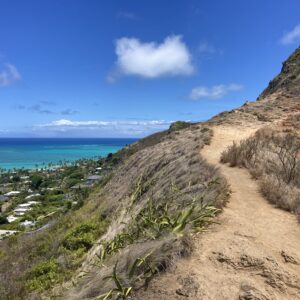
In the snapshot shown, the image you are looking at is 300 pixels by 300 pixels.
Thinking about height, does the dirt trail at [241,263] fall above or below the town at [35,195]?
above

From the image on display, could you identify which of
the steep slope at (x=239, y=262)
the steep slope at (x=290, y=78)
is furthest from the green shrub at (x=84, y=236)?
the steep slope at (x=290, y=78)

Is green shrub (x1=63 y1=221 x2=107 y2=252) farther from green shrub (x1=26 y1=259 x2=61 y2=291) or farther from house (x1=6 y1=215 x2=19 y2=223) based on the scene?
house (x1=6 y1=215 x2=19 y2=223)

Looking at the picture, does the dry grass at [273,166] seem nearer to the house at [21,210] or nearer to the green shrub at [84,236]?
the green shrub at [84,236]

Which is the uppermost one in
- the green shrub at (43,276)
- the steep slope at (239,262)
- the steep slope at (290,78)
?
the steep slope at (290,78)

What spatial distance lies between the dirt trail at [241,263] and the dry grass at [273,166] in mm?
665

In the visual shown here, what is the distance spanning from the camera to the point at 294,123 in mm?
19859

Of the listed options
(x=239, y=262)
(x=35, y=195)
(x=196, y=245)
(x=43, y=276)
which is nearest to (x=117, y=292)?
(x=196, y=245)

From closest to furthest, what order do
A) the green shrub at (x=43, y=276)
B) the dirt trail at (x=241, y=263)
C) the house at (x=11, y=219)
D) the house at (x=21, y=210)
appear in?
the dirt trail at (x=241, y=263)
the green shrub at (x=43, y=276)
the house at (x=11, y=219)
the house at (x=21, y=210)

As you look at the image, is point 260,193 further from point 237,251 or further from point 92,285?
point 92,285

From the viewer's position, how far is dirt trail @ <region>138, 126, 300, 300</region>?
4.89m

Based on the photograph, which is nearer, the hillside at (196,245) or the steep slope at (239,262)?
the steep slope at (239,262)

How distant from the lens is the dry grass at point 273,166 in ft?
26.7

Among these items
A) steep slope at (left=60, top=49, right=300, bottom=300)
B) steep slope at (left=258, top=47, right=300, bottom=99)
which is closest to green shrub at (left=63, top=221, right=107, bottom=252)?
steep slope at (left=60, top=49, right=300, bottom=300)

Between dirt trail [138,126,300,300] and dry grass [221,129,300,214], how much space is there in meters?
0.66
